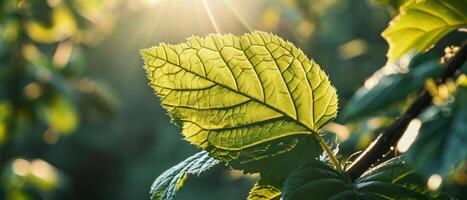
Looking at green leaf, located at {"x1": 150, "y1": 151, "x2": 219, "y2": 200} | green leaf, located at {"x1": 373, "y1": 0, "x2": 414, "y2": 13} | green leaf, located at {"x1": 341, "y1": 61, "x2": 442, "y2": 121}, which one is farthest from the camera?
green leaf, located at {"x1": 341, "y1": 61, "x2": 442, "y2": 121}

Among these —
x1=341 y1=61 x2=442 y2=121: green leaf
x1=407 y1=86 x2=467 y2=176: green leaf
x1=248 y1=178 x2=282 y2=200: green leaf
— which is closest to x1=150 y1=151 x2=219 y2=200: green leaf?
x1=248 y1=178 x2=282 y2=200: green leaf

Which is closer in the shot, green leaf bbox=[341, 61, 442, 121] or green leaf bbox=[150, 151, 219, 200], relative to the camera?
green leaf bbox=[150, 151, 219, 200]

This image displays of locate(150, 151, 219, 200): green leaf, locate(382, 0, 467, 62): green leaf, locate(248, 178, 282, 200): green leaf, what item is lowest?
locate(248, 178, 282, 200): green leaf

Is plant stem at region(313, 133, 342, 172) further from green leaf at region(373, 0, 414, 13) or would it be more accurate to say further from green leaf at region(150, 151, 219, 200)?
green leaf at region(373, 0, 414, 13)

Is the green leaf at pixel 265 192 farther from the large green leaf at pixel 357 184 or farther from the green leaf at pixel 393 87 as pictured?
the green leaf at pixel 393 87

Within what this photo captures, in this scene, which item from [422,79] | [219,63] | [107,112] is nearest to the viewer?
[219,63]

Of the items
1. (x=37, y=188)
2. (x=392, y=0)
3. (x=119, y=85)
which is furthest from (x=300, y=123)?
(x=119, y=85)

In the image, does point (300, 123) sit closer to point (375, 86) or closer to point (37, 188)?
point (375, 86)

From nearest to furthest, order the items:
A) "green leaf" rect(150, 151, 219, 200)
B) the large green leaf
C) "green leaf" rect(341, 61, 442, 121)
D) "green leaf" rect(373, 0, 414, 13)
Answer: the large green leaf → "green leaf" rect(150, 151, 219, 200) → "green leaf" rect(373, 0, 414, 13) → "green leaf" rect(341, 61, 442, 121)

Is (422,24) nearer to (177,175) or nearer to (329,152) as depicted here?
(329,152)
